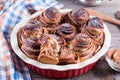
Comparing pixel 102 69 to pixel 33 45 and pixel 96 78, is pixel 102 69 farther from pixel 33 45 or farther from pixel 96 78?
pixel 33 45

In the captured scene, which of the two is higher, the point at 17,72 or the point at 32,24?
the point at 32,24

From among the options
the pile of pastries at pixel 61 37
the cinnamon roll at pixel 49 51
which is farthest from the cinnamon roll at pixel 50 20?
the cinnamon roll at pixel 49 51

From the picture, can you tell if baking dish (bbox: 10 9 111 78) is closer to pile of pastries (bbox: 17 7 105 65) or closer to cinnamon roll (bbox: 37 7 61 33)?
pile of pastries (bbox: 17 7 105 65)

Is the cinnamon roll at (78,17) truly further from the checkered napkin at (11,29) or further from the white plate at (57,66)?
the checkered napkin at (11,29)

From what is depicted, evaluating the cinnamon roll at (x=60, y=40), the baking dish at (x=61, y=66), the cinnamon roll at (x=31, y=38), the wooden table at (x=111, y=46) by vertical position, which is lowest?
the wooden table at (x=111, y=46)

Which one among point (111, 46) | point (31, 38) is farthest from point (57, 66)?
point (111, 46)

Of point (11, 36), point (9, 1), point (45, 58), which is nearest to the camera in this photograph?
point (45, 58)

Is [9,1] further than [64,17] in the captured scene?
Yes

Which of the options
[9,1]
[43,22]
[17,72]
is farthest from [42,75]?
[9,1]
